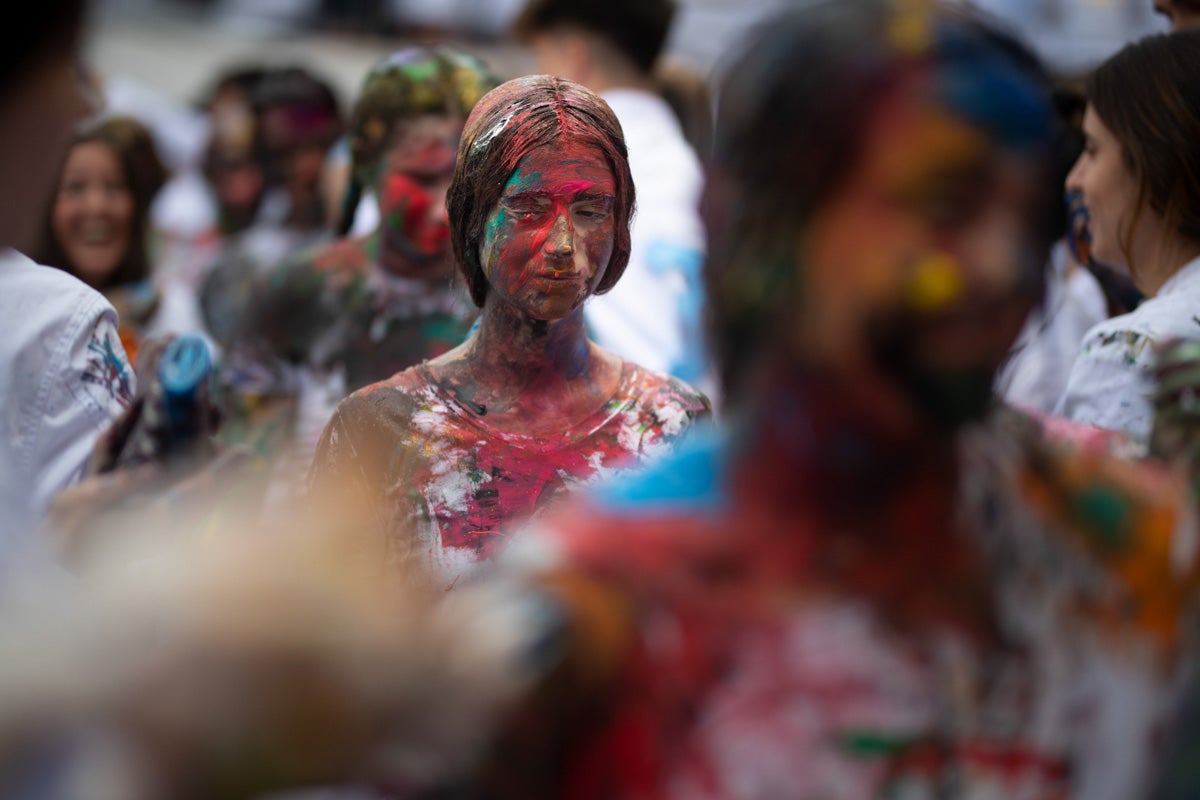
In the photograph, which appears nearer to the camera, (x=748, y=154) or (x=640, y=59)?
(x=748, y=154)

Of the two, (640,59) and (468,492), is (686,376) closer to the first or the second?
(640,59)

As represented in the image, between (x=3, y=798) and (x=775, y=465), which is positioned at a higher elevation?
(x=775, y=465)

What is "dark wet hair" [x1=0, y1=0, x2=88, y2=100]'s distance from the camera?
1724 mm

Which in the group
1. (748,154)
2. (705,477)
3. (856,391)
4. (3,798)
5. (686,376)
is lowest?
(686,376)

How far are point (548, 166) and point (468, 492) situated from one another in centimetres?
69

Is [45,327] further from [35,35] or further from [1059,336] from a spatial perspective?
[1059,336]

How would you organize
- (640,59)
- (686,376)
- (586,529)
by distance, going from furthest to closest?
1. (640,59)
2. (686,376)
3. (586,529)

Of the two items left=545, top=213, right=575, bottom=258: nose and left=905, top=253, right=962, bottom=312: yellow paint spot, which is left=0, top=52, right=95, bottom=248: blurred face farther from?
left=905, top=253, right=962, bottom=312: yellow paint spot

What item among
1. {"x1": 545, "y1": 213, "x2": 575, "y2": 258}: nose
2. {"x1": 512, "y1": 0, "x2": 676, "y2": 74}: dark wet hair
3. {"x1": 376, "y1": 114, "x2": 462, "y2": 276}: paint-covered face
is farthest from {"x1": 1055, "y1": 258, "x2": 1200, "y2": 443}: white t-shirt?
{"x1": 512, "y1": 0, "x2": 676, "y2": 74}: dark wet hair

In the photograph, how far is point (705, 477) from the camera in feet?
5.32

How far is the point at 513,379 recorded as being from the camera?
9.41ft

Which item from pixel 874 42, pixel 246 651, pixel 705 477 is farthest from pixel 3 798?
pixel 874 42

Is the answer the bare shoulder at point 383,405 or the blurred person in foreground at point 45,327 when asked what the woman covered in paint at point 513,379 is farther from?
the blurred person in foreground at point 45,327

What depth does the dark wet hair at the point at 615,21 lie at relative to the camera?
5562mm
